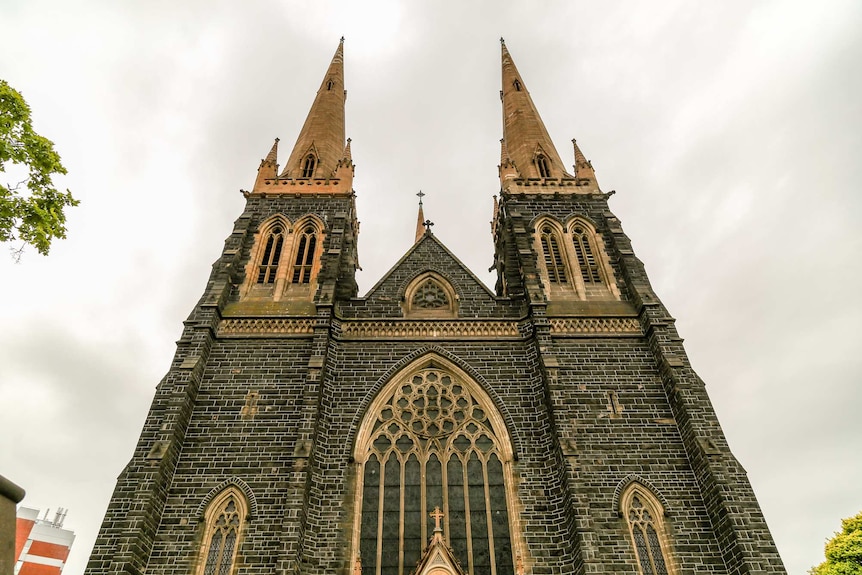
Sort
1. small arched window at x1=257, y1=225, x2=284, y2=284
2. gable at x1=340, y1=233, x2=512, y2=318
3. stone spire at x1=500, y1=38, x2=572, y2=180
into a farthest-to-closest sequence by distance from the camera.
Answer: stone spire at x1=500, y1=38, x2=572, y2=180
small arched window at x1=257, y1=225, x2=284, y2=284
gable at x1=340, y1=233, x2=512, y2=318

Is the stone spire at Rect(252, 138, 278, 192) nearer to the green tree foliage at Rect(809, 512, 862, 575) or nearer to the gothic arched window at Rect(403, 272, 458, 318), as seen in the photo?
the gothic arched window at Rect(403, 272, 458, 318)

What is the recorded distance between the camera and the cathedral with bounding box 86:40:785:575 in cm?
1349

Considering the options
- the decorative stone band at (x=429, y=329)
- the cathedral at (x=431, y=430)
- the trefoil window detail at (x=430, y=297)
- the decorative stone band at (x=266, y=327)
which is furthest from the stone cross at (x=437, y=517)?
the trefoil window detail at (x=430, y=297)

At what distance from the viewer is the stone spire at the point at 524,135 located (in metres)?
25.1

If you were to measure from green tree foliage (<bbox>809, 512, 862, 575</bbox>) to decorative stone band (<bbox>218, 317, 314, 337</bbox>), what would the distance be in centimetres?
2371

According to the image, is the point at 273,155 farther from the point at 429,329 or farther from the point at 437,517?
the point at 437,517

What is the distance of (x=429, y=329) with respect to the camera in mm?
18109

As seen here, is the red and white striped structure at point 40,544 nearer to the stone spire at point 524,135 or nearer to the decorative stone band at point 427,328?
the decorative stone band at point 427,328

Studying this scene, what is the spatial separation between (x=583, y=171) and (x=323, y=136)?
12.0 m

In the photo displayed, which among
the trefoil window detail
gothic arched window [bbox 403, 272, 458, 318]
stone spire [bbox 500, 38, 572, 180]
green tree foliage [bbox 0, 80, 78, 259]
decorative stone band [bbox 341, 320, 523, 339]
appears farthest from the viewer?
stone spire [bbox 500, 38, 572, 180]

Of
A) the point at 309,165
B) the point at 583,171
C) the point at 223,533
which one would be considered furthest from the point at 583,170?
the point at 223,533

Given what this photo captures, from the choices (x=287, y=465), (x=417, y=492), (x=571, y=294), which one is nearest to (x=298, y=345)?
(x=287, y=465)

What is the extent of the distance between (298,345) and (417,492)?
18.9ft

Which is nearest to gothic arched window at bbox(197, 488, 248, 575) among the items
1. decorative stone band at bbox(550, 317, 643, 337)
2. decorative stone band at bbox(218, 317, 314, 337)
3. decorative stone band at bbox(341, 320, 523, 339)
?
decorative stone band at bbox(218, 317, 314, 337)
